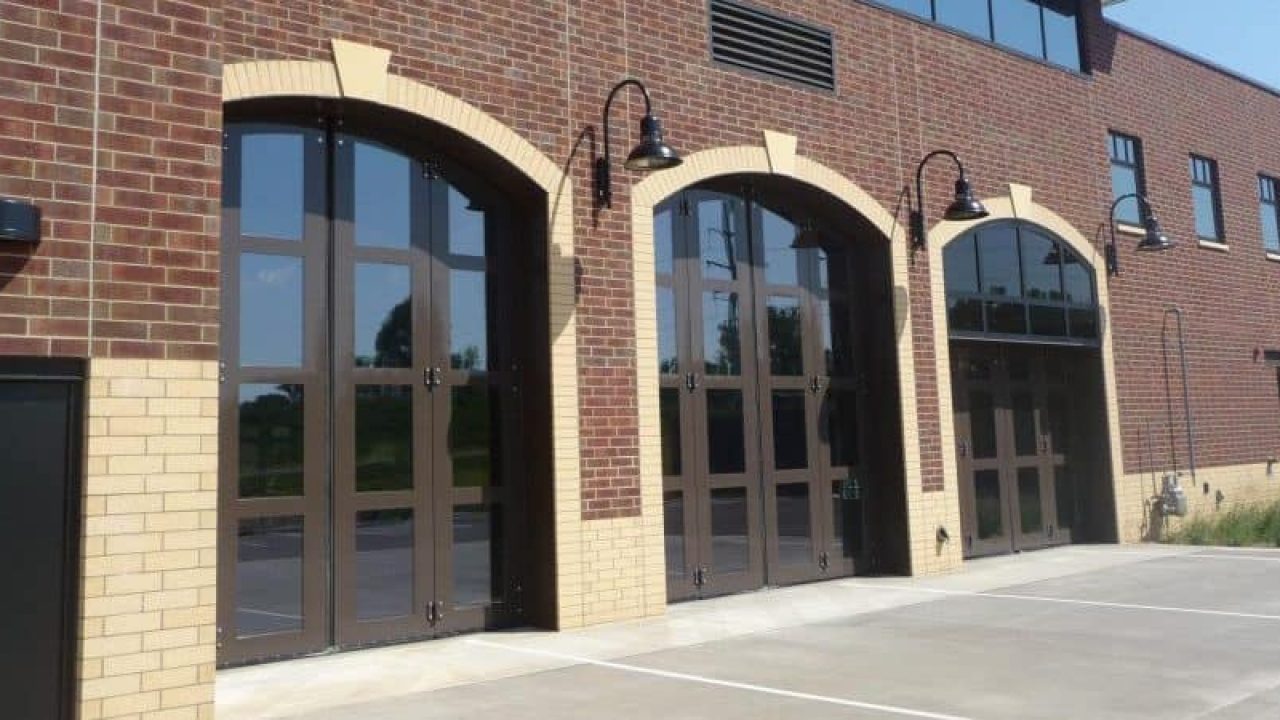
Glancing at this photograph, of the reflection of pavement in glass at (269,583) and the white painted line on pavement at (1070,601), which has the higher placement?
the reflection of pavement in glass at (269,583)

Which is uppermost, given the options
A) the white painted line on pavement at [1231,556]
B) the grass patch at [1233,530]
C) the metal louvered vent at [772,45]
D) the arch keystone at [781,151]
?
the metal louvered vent at [772,45]

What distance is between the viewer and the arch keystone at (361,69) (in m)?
8.23

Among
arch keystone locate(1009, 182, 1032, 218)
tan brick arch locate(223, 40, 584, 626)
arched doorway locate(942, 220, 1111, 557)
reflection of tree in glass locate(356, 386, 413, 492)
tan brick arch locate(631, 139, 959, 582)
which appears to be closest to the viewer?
tan brick arch locate(223, 40, 584, 626)

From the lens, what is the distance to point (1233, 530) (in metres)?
16.0

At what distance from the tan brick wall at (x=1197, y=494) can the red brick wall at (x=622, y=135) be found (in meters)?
0.32

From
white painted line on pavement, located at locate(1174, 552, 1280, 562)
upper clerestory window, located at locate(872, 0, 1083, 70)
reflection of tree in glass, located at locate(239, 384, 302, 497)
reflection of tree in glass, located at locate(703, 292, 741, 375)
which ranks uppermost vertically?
upper clerestory window, located at locate(872, 0, 1083, 70)

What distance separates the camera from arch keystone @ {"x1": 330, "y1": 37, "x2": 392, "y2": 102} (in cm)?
823

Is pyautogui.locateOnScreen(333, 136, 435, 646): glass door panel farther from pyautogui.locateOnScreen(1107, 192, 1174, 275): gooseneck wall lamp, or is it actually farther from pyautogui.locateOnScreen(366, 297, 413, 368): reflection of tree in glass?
pyautogui.locateOnScreen(1107, 192, 1174, 275): gooseneck wall lamp

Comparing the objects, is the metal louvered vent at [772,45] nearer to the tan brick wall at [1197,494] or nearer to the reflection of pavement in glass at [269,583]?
the reflection of pavement in glass at [269,583]

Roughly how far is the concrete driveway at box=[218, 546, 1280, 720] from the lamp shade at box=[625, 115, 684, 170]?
3.88m

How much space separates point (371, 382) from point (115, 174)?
2939 millimetres

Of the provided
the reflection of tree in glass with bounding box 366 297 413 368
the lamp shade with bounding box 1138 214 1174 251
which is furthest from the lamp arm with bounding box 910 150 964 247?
the reflection of tree in glass with bounding box 366 297 413 368

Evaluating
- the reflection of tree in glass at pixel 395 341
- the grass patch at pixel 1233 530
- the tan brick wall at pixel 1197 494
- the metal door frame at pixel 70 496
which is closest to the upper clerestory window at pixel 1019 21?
the tan brick wall at pixel 1197 494

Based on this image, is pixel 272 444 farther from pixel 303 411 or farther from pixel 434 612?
pixel 434 612
